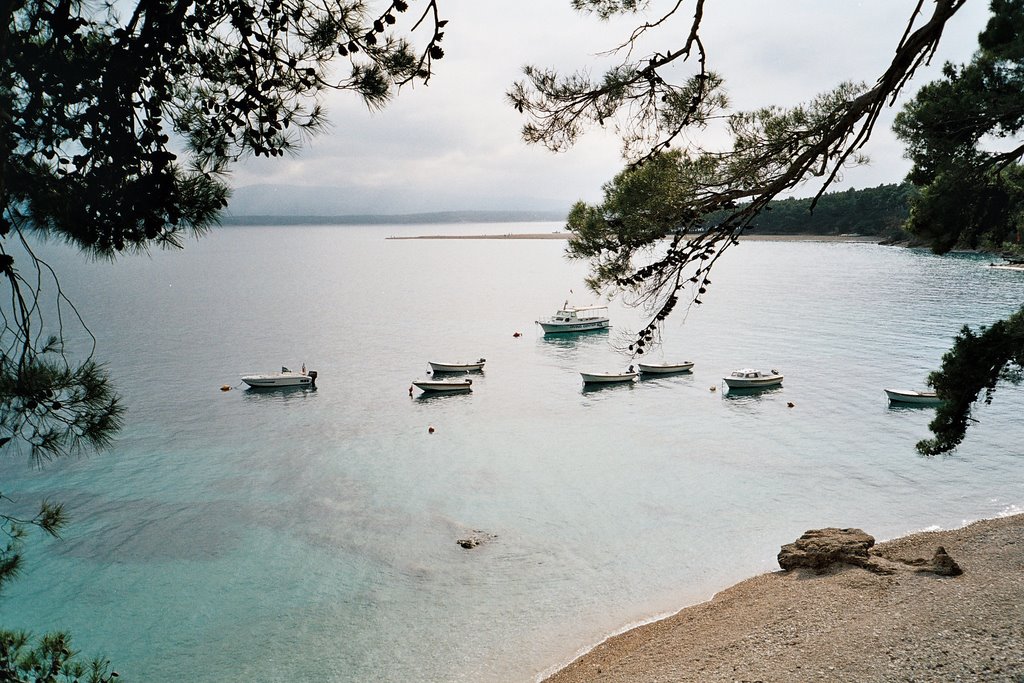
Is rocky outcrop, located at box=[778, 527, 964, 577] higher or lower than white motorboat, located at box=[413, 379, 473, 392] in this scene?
higher

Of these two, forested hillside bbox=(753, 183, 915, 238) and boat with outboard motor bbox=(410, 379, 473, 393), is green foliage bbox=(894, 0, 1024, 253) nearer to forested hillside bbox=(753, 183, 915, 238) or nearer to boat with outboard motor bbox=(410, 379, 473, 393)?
boat with outboard motor bbox=(410, 379, 473, 393)

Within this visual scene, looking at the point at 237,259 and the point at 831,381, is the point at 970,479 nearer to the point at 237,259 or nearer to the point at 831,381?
the point at 831,381

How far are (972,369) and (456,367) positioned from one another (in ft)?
99.3

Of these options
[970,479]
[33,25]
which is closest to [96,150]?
[33,25]

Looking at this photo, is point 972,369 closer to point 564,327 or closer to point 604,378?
Result: point 604,378

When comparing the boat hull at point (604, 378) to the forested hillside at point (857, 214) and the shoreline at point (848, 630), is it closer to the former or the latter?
the shoreline at point (848, 630)

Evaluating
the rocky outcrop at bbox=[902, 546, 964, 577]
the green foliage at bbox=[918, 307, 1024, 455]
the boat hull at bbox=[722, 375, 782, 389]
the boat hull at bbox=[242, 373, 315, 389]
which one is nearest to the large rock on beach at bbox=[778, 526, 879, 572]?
the rocky outcrop at bbox=[902, 546, 964, 577]

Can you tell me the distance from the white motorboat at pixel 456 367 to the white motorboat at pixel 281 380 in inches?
267

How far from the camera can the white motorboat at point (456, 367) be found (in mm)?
39281

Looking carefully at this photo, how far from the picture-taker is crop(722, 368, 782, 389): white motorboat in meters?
35.3

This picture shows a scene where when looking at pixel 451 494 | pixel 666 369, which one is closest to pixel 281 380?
pixel 451 494

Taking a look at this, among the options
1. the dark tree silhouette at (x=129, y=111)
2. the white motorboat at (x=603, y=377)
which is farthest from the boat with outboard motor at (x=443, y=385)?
the dark tree silhouette at (x=129, y=111)

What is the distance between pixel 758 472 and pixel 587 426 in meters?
8.02

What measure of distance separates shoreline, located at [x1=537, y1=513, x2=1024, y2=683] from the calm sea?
1.68 m
